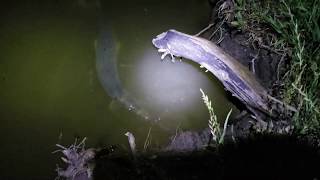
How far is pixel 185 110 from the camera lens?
8.35 feet

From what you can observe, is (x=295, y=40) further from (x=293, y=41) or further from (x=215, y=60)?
(x=215, y=60)

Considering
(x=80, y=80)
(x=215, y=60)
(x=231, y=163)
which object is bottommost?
(x=231, y=163)

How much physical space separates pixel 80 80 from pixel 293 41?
63.0 inches

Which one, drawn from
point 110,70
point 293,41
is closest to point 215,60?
point 293,41

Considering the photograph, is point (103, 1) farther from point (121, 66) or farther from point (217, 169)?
point (217, 169)

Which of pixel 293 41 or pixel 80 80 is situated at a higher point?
pixel 80 80

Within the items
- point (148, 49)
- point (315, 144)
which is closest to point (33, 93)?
point (148, 49)

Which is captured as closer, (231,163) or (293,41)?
(231,163)

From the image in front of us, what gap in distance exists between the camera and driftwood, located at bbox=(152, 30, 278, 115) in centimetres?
202

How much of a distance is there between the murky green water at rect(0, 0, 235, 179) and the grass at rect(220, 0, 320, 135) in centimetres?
46

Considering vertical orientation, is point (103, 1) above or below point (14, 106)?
above

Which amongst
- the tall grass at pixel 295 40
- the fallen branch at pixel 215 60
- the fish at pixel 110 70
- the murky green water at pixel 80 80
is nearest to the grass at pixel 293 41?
the tall grass at pixel 295 40

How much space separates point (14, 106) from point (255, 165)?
183cm

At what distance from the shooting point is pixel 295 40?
6.84ft
